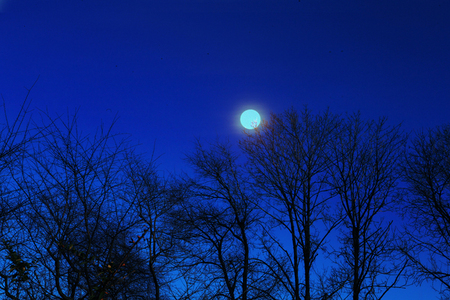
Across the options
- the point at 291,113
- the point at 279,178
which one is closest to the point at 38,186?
the point at 279,178

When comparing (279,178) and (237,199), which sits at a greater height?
(237,199)

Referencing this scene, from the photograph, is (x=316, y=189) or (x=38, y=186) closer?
(x=38, y=186)

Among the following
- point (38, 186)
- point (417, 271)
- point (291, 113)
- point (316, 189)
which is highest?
point (291, 113)

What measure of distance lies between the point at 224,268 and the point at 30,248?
8.01m

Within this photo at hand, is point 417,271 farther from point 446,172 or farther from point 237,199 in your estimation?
point 237,199

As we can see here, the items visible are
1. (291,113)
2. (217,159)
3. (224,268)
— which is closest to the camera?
(291,113)

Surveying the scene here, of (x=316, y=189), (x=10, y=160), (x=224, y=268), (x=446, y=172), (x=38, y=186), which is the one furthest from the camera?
(x=224, y=268)

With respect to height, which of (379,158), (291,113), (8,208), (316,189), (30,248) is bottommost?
(30,248)

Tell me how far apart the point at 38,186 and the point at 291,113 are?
6.88 m

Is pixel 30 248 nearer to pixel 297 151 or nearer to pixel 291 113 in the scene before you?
pixel 297 151

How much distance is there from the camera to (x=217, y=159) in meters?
11.8

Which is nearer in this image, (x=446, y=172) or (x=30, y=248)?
(x=30, y=248)

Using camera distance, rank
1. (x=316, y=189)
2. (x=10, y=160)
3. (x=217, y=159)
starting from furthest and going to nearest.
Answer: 1. (x=217, y=159)
2. (x=316, y=189)
3. (x=10, y=160)

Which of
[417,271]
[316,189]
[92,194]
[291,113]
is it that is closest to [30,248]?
[92,194]
